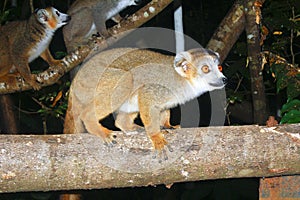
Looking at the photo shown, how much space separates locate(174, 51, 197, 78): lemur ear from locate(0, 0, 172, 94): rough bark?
724 millimetres

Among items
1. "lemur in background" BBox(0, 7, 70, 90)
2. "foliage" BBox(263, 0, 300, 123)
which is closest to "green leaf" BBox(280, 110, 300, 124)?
"foliage" BBox(263, 0, 300, 123)

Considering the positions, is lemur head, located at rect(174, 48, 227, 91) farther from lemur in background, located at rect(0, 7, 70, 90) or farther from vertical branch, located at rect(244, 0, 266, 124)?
lemur in background, located at rect(0, 7, 70, 90)

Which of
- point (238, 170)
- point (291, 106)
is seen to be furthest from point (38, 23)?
point (238, 170)

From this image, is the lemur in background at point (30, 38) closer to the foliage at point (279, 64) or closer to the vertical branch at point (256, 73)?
the foliage at point (279, 64)

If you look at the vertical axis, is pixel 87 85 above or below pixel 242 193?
above

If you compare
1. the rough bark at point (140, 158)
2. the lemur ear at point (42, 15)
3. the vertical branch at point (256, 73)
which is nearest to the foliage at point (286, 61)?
the vertical branch at point (256, 73)

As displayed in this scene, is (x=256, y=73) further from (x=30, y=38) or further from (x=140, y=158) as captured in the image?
(x=30, y=38)

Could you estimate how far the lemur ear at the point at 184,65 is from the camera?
3367mm

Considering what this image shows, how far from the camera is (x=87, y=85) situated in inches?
127

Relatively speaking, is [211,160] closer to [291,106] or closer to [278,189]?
[278,189]

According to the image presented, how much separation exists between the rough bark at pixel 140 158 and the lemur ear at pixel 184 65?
25.7 inches

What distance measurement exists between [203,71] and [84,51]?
3.65ft

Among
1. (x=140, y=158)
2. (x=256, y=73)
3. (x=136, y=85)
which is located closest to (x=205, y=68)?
(x=136, y=85)

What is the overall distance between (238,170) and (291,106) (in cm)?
102
